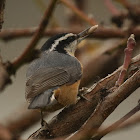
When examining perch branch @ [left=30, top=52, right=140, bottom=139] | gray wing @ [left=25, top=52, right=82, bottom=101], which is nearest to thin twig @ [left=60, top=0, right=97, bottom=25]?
gray wing @ [left=25, top=52, right=82, bottom=101]

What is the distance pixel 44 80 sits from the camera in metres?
2.15

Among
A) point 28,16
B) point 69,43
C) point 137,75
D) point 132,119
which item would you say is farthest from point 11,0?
point 132,119

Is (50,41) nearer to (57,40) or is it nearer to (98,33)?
(57,40)

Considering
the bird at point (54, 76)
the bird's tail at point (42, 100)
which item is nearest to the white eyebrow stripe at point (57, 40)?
the bird at point (54, 76)

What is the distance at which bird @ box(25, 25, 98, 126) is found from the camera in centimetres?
201

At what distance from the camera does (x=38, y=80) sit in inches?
84.4

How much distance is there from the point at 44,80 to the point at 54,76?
67 millimetres

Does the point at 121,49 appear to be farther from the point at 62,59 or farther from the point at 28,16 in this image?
the point at 28,16

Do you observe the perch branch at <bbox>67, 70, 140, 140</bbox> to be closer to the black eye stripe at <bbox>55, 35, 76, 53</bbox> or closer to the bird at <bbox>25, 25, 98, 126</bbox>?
the bird at <bbox>25, 25, 98, 126</bbox>

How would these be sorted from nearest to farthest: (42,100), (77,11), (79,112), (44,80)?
(79,112), (42,100), (44,80), (77,11)

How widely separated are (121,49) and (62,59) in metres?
→ 0.39

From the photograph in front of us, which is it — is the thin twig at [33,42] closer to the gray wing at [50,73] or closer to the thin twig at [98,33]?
the gray wing at [50,73]

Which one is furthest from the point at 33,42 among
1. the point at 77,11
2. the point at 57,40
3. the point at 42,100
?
the point at 57,40

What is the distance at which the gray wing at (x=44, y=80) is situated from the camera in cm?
205
